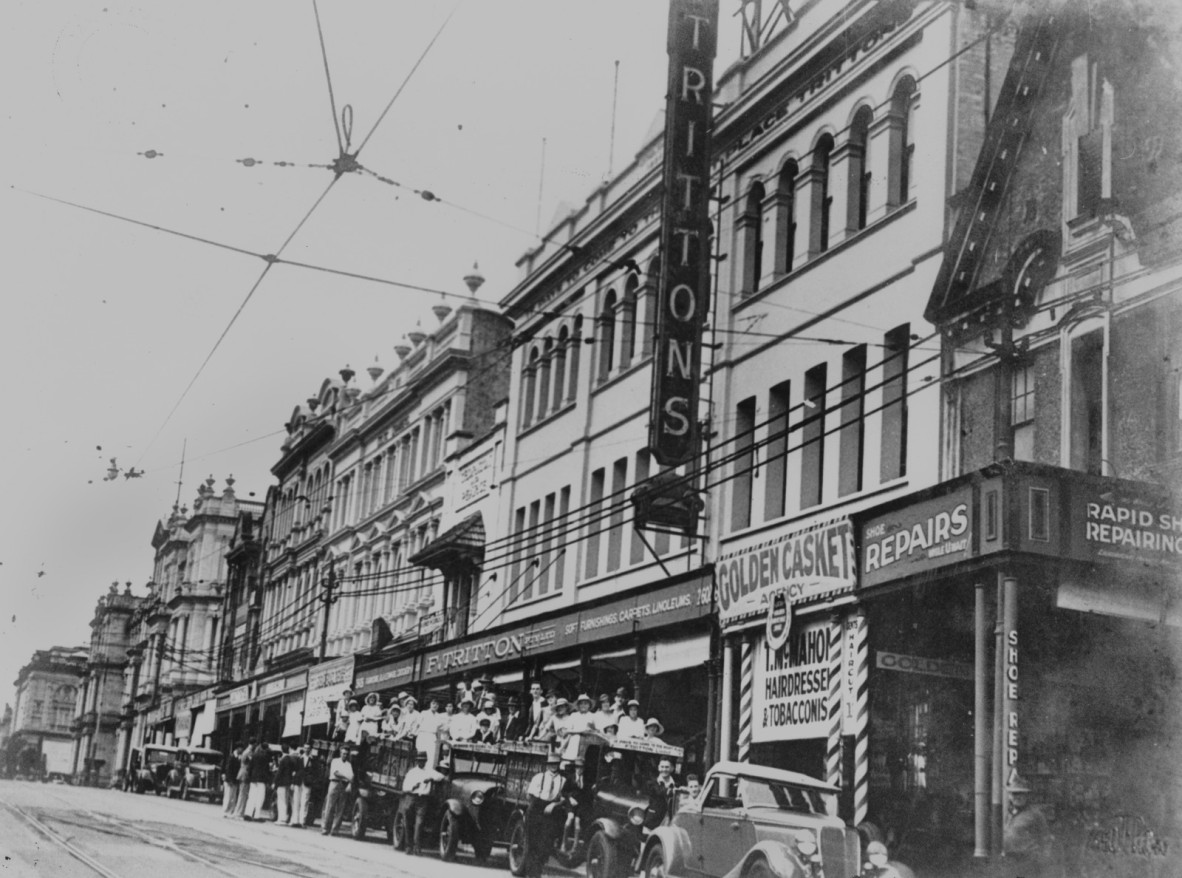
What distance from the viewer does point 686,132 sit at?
2408cm

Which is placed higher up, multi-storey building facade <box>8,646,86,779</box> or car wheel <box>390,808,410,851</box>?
multi-storey building facade <box>8,646,86,779</box>

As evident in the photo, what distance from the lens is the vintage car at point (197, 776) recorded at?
160 feet

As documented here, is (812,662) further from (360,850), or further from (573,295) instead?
(573,295)

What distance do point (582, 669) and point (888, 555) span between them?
34.7 feet

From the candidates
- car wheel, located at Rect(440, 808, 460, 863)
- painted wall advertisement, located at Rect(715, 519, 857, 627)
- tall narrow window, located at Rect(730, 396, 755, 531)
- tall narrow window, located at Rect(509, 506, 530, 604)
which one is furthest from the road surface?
tall narrow window, located at Rect(509, 506, 530, 604)

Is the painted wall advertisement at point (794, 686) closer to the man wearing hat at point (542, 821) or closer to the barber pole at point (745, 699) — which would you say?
the barber pole at point (745, 699)

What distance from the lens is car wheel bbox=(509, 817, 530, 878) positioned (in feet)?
58.3

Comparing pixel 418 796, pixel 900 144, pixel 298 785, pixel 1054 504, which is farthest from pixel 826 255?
pixel 298 785

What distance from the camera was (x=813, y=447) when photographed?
23734 millimetres

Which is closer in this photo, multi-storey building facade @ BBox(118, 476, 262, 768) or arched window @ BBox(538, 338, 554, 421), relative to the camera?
arched window @ BBox(538, 338, 554, 421)

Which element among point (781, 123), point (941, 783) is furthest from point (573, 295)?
point (941, 783)

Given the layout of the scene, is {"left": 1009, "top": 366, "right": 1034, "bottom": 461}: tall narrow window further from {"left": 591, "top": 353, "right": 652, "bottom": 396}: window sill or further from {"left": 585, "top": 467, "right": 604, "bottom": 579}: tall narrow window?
{"left": 585, "top": 467, "right": 604, "bottom": 579}: tall narrow window

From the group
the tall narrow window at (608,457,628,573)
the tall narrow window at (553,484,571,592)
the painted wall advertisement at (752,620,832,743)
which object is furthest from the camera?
the tall narrow window at (553,484,571,592)

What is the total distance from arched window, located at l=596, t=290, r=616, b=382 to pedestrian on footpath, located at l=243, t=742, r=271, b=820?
9.81m
